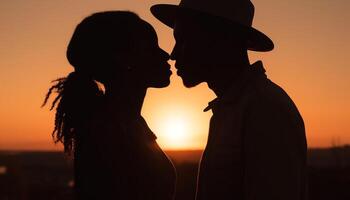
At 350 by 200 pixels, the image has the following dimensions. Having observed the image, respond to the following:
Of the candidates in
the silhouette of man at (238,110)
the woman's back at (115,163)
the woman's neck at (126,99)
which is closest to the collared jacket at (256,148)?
the silhouette of man at (238,110)

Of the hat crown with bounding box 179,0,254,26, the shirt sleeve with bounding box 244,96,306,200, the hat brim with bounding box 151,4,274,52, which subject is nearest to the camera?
the shirt sleeve with bounding box 244,96,306,200

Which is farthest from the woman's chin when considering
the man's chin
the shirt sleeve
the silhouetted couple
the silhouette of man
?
the shirt sleeve

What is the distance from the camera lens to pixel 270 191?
2912 mm

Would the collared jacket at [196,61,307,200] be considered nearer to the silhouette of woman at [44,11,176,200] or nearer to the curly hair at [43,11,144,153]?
the silhouette of woman at [44,11,176,200]

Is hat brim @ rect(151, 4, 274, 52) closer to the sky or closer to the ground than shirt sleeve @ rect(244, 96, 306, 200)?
closer to the sky

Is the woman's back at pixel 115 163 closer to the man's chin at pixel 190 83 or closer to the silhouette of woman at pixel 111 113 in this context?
the silhouette of woman at pixel 111 113

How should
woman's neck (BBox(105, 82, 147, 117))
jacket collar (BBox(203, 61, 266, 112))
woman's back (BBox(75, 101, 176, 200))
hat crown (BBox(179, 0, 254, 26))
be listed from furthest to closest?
woman's neck (BBox(105, 82, 147, 117)), woman's back (BBox(75, 101, 176, 200)), hat crown (BBox(179, 0, 254, 26)), jacket collar (BBox(203, 61, 266, 112))

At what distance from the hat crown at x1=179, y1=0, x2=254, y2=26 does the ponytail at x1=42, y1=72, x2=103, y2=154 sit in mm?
1025

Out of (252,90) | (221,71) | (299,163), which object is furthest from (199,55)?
(299,163)

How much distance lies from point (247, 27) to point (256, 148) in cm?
99

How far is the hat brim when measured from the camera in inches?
148

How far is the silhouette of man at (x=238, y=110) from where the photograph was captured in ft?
9.65

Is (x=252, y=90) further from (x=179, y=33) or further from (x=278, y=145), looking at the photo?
(x=179, y=33)

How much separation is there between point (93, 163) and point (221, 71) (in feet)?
3.90
